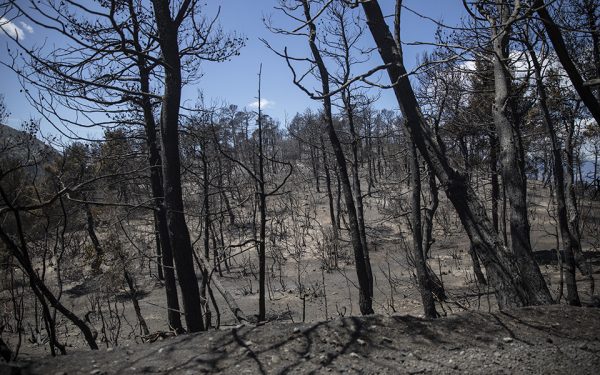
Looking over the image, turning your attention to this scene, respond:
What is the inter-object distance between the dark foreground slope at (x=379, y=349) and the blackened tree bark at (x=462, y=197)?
486mm

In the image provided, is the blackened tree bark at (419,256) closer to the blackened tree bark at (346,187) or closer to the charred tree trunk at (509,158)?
A: the blackened tree bark at (346,187)

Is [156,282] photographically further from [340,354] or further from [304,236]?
[340,354]

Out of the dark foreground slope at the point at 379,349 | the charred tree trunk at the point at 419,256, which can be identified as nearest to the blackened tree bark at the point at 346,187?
the charred tree trunk at the point at 419,256

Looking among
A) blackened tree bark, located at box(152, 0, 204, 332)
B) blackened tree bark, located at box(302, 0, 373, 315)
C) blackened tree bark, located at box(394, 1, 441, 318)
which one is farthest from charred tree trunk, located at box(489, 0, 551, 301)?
blackened tree bark, located at box(302, 0, 373, 315)

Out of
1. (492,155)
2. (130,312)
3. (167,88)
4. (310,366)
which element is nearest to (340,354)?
(310,366)

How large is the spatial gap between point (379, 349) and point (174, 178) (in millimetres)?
2986

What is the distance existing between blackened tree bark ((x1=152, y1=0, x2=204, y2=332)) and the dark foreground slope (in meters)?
1.54

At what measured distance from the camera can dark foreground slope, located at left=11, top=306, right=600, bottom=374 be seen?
2.45 meters

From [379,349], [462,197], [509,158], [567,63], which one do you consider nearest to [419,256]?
[509,158]

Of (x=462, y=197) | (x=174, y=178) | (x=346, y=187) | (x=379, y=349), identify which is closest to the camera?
(x=379, y=349)

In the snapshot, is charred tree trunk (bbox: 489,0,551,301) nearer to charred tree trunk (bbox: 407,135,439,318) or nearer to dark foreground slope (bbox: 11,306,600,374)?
dark foreground slope (bbox: 11,306,600,374)

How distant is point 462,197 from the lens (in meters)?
3.81

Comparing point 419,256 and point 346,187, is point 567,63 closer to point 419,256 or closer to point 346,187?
point 419,256

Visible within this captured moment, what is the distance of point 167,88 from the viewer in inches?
173
